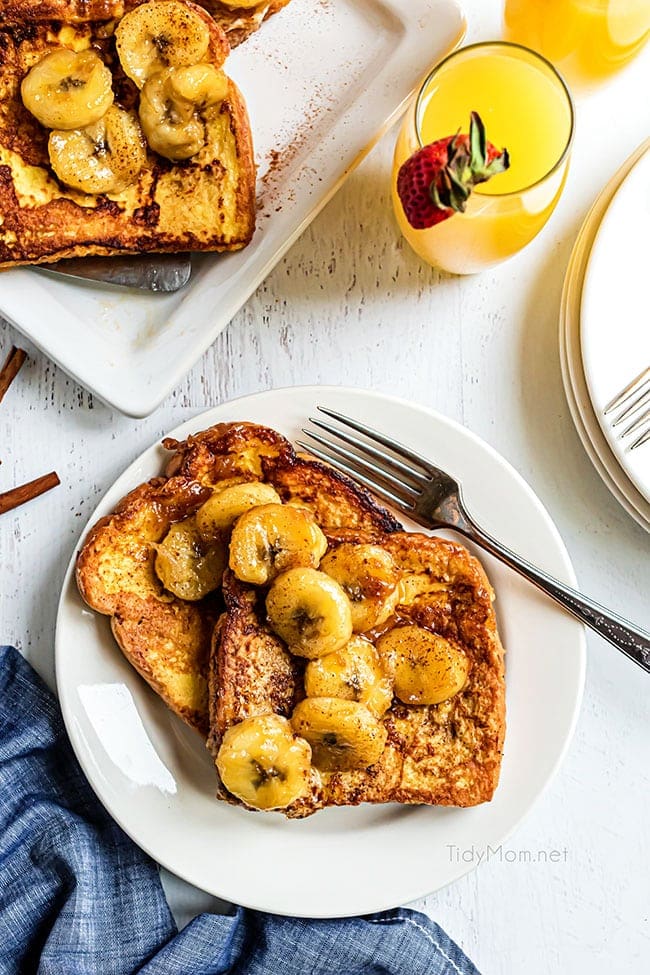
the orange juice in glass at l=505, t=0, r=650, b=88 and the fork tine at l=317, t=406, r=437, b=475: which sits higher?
the orange juice in glass at l=505, t=0, r=650, b=88

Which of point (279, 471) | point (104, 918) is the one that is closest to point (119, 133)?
point (279, 471)

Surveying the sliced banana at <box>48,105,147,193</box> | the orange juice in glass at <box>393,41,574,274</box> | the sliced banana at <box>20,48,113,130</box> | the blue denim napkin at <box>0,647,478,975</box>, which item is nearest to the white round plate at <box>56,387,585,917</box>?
the blue denim napkin at <box>0,647,478,975</box>

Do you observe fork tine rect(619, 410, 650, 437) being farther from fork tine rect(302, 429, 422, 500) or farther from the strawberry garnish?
the strawberry garnish

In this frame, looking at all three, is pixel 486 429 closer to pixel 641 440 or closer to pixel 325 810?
pixel 641 440

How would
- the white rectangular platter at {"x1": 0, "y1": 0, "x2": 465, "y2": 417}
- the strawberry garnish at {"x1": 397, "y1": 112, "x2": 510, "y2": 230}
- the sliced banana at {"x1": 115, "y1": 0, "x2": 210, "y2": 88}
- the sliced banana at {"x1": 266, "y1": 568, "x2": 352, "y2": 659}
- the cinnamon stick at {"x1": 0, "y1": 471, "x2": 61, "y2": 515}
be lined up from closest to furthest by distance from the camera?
the strawberry garnish at {"x1": 397, "y1": 112, "x2": 510, "y2": 230} < the sliced banana at {"x1": 266, "y1": 568, "x2": 352, "y2": 659} < the sliced banana at {"x1": 115, "y1": 0, "x2": 210, "y2": 88} < the white rectangular platter at {"x1": 0, "y1": 0, "x2": 465, "y2": 417} < the cinnamon stick at {"x1": 0, "y1": 471, "x2": 61, "y2": 515}

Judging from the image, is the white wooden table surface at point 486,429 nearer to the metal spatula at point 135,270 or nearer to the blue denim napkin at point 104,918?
the blue denim napkin at point 104,918

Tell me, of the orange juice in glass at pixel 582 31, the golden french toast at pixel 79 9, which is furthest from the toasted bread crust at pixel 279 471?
the orange juice in glass at pixel 582 31

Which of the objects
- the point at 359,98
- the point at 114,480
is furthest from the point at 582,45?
the point at 114,480

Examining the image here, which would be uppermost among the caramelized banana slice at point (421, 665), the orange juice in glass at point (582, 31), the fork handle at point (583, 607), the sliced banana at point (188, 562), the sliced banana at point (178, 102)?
the orange juice in glass at point (582, 31)
